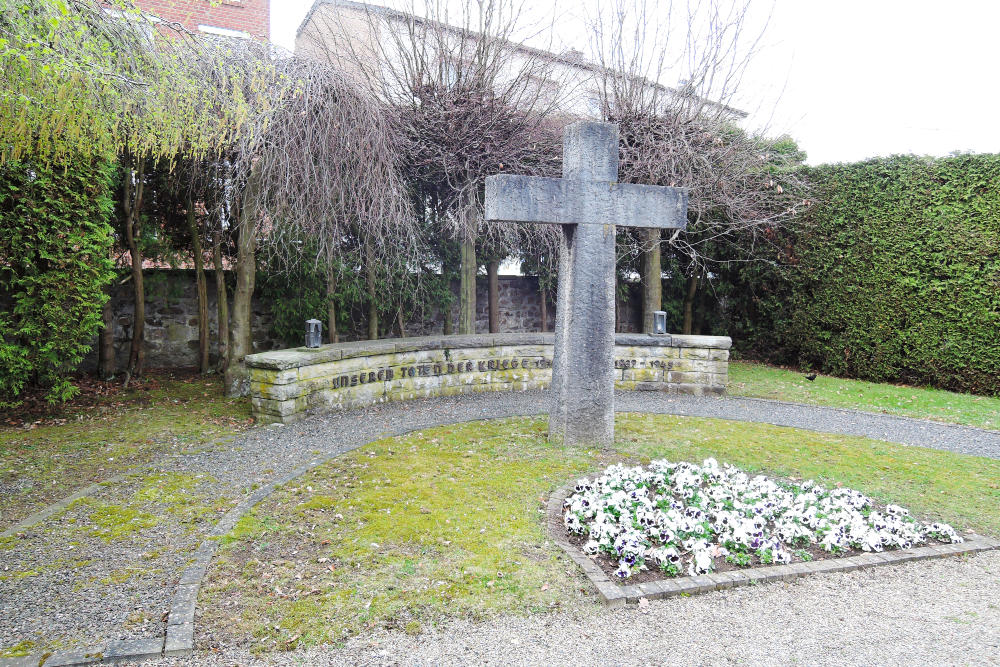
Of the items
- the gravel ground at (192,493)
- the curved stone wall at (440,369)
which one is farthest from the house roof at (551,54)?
the gravel ground at (192,493)

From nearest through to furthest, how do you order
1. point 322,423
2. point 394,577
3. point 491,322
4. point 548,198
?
point 394,577 < point 548,198 < point 322,423 < point 491,322

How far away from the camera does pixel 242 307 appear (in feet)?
25.3

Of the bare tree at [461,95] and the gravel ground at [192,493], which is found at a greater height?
the bare tree at [461,95]

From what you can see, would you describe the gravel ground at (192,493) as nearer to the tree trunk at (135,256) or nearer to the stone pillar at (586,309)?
the stone pillar at (586,309)

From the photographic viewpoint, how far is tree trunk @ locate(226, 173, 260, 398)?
751 cm

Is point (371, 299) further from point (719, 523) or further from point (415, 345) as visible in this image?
point (719, 523)

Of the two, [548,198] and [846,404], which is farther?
[846,404]

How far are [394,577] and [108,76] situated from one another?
12.9ft

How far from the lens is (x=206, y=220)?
8.93 meters

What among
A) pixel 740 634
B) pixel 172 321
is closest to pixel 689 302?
pixel 172 321

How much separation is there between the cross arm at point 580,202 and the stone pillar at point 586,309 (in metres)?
0.09

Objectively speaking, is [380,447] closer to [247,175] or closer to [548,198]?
[548,198]

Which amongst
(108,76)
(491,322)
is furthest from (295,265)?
(108,76)

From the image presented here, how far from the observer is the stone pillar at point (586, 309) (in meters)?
5.56
